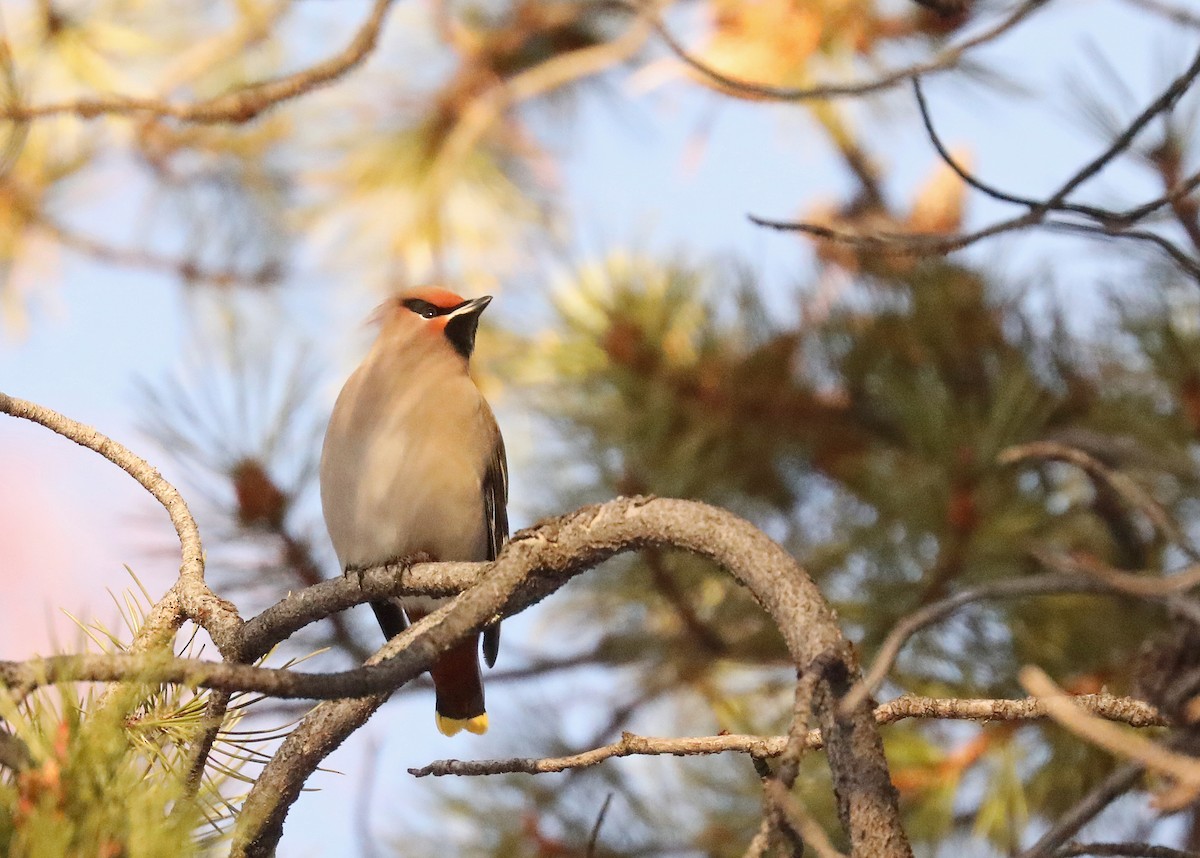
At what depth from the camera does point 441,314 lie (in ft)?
12.6

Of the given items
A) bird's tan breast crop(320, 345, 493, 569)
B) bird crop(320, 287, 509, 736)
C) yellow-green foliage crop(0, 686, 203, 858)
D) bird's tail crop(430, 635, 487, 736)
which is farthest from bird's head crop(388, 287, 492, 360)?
yellow-green foliage crop(0, 686, 203, 858)

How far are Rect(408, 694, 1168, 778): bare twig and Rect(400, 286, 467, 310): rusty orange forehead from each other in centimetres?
223

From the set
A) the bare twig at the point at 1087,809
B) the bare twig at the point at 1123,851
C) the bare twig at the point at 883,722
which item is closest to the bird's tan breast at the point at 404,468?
the bare twig at the point at 883,722

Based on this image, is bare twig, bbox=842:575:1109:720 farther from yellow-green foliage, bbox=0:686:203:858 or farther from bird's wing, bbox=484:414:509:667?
bird's wing, bbox=484:414:509:667

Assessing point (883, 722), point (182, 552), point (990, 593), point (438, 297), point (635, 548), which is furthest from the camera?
point (438, 297)

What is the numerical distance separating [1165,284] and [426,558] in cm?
197

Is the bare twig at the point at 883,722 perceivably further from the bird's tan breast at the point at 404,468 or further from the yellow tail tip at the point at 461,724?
the yellow tail tip at the point at 461,724

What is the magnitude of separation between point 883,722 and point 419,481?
1.72 metres

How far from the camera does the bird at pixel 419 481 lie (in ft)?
10.3

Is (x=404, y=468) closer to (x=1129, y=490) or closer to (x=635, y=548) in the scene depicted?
(x=635, y=548)

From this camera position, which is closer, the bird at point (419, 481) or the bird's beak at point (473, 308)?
the bird at point (419, 481)

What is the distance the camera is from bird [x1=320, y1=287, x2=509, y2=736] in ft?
10.3

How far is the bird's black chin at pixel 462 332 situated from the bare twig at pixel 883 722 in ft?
6.92

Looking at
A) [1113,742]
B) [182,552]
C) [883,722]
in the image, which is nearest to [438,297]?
[182,552]
